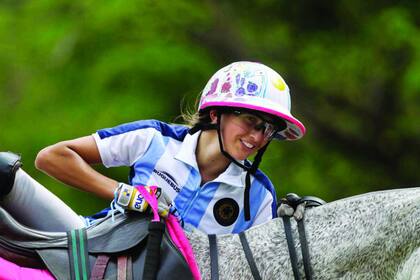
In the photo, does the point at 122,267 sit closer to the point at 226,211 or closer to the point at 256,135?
the point at 226,211

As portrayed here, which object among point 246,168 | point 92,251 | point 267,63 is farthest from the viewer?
point 267,63

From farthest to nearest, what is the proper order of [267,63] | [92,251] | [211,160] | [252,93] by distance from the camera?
[267,63], [211,160], [252,93], [92,251]

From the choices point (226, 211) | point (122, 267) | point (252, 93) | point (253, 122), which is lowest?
point (122, 267)

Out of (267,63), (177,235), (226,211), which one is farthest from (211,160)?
(267,63)

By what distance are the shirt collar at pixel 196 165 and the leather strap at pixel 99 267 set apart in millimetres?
806

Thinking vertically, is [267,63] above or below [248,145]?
above

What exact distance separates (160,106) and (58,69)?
1.75 m

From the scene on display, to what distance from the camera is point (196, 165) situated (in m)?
4.30

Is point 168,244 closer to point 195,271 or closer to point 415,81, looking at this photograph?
point 195,271

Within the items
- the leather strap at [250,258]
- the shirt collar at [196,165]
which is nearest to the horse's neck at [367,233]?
the leather strap at [250,258]

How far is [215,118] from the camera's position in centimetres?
429

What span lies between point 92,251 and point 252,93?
1.01 metres

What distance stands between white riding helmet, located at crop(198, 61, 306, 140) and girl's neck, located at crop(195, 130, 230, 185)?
0.54 feet

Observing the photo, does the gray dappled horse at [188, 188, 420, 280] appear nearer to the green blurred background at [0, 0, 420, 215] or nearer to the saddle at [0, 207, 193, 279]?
the saddle at [0, 207, 193, 279]
